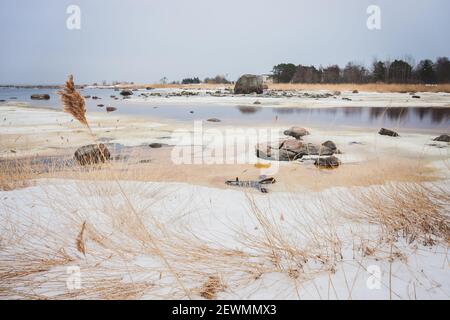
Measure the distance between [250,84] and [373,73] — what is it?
17.0 m

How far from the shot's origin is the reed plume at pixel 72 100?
2189 mm

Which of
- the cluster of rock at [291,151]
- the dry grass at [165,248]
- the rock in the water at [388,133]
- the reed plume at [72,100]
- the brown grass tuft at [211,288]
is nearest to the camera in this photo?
the brown grass tuft at [211,288]

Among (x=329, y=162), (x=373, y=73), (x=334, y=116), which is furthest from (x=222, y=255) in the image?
(x=373, y=73)

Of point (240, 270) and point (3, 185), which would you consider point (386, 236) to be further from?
point (3, 185)

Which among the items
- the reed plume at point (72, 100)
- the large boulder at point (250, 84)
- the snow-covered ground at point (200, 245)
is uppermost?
the large boulder at point (250, 84)

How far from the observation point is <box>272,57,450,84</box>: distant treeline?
Result: 80.7ft

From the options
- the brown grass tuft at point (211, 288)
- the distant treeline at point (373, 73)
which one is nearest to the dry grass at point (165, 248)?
the brown grass tuft at point (211, 288)

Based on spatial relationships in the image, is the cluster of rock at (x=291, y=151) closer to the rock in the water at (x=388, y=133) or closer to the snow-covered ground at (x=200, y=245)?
the snow-covered ground at (x=200, y=245)

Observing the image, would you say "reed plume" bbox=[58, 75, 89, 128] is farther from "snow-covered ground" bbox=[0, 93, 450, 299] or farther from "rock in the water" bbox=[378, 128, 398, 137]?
"rock in the water" bbox=[378, 128, 398, 137]

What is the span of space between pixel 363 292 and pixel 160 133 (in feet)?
28.8

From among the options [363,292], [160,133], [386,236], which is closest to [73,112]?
[363,292]

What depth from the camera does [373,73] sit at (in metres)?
36.8

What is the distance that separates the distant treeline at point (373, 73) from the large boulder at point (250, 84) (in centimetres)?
1338

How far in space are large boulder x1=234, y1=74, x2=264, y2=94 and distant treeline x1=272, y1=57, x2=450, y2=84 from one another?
13.4 m
